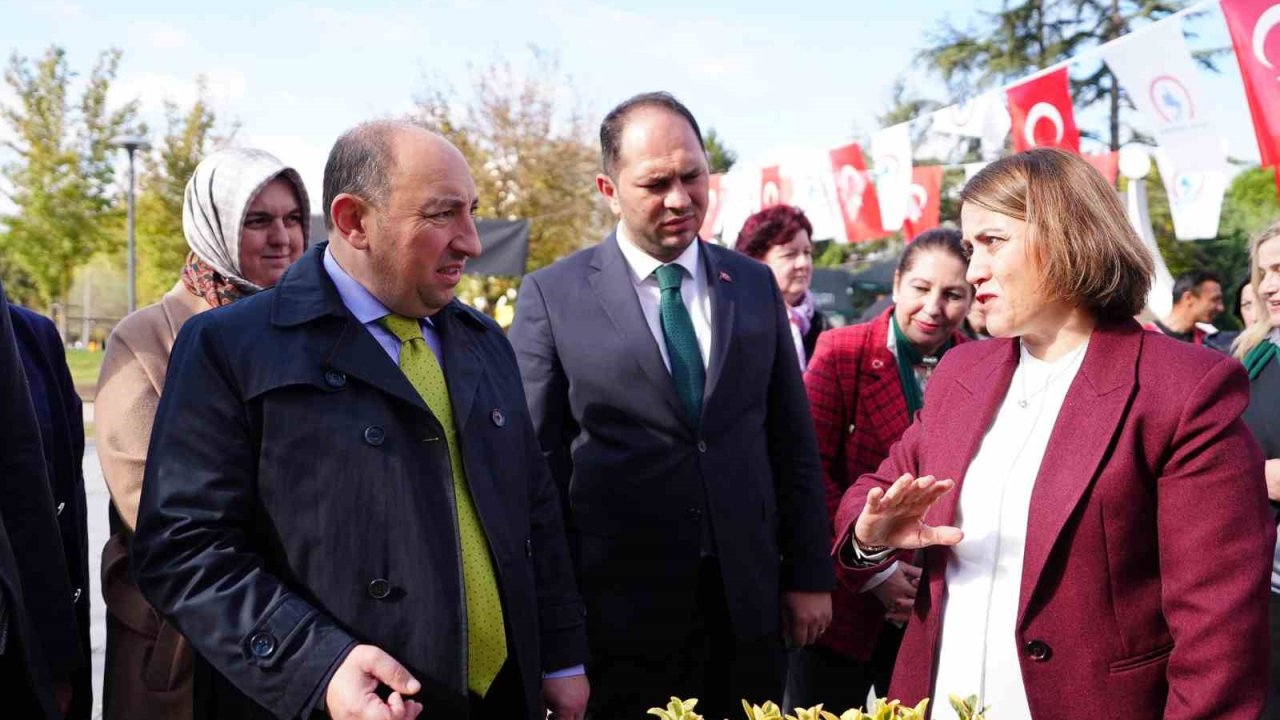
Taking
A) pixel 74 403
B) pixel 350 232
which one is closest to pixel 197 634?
pixel 350 232

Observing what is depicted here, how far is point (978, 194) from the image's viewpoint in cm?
222

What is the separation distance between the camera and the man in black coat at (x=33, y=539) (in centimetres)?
217

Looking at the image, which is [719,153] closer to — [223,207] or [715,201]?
[715,201]

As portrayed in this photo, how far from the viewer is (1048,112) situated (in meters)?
8.23

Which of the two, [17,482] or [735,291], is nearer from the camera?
[17,482]

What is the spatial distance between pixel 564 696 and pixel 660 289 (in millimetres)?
1174

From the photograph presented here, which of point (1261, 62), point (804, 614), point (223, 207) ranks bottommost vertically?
point (804, 614)

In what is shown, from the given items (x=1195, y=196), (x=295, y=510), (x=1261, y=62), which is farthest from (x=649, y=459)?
(x=1195, y=196)

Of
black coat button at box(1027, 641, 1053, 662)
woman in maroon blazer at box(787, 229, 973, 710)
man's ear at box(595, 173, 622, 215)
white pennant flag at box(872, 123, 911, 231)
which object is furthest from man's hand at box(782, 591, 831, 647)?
white pennant flag at box(872, 123, 911, 231)

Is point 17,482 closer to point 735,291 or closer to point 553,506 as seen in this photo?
point 553,506

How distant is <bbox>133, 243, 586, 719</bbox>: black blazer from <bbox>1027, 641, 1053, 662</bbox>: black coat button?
1.04 m

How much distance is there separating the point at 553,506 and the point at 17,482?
43.2 inches

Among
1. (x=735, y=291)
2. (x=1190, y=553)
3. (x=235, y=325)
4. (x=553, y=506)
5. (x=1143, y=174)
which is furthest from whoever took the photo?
(x=1143, y=174)

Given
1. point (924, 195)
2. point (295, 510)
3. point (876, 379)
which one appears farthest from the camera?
point (924, 195)
